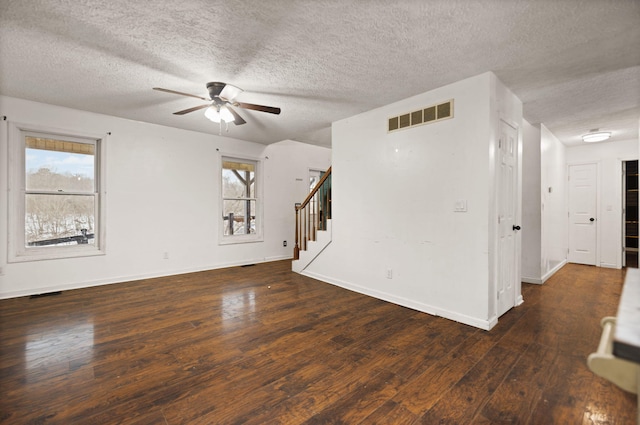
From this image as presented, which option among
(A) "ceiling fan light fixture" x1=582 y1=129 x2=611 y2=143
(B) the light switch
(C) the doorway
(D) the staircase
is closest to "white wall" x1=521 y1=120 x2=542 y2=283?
(A) "ceiling fan light fixture" x1=582 y1=129 x2=611 y2=143

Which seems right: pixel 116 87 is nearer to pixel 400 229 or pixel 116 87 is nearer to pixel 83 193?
pixel 83 193

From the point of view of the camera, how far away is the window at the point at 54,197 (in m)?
3.78

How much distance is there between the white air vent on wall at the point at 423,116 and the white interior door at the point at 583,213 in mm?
4879

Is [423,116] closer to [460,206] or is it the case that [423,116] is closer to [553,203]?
[460,206]

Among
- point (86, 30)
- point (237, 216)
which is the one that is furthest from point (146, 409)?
point (237, 216)

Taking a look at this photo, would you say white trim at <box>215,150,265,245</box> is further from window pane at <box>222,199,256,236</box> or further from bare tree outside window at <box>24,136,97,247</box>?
bare tree outside window at <box>24,136,97,247</box>

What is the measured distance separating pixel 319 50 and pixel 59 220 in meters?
4.35

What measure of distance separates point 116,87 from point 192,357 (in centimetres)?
308

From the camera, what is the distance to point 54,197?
13.3ft

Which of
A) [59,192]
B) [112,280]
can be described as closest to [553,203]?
[112,280]

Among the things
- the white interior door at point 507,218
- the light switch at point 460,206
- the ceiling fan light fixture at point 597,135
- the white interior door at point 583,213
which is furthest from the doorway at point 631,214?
the light switch at point 460,206

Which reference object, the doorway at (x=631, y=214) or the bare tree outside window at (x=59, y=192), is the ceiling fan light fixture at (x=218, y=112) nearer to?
the bare tree outside window at (x=59, y=192)

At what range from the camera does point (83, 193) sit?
4211 mm

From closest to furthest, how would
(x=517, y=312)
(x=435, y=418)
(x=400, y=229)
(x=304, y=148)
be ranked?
1. (x=435, y=418)
2. (x=517, y=312)
3. (x=400, y=229)
4. (x=304, y=148)
